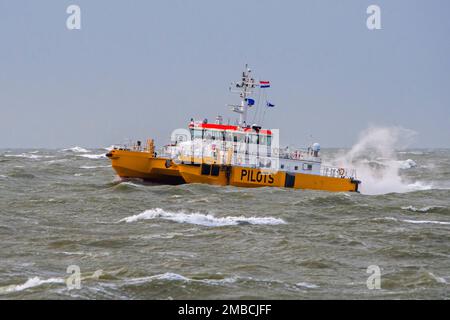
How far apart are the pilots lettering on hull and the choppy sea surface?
2.84 metres

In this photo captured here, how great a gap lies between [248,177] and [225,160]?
5.55 feet

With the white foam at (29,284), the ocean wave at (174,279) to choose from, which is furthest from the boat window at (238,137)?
the white foam at (29,284)

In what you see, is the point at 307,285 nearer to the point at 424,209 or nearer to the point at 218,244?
the point at 218,244

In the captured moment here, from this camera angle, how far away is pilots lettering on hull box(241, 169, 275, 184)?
46.6m

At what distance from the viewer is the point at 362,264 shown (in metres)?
23.5

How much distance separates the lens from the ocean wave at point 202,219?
3127 cm

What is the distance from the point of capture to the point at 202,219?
31969 millimetres

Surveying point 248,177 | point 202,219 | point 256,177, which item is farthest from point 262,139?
point 202,219

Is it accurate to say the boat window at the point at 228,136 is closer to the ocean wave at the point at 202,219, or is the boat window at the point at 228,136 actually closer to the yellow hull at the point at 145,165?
the yellow hull at the point at 145,165

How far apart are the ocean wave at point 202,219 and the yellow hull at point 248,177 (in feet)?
41.4

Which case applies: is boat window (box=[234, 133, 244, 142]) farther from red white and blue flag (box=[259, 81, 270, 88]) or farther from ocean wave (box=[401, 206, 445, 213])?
ocean wave (box=[401, 206, 445, 213])

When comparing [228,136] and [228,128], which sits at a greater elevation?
[228,128]
